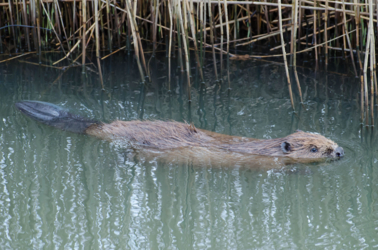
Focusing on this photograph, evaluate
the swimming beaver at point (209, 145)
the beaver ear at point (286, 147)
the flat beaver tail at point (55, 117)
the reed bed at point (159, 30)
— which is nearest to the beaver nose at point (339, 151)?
the swimming beaver at point (209, 145)

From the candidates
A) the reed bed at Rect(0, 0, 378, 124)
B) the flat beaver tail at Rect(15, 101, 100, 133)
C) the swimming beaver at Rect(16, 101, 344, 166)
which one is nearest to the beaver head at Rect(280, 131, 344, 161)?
the swimming beaver at Rect(16, 101, 344, 166)

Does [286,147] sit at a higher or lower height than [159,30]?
lower

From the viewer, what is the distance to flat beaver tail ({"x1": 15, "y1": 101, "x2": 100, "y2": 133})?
3693 millimetres

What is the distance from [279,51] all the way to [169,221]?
407cm

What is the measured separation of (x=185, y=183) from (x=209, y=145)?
20.2 inches

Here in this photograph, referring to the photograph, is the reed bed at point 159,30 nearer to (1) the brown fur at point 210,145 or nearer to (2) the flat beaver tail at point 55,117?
(2) the flat beaver tail at point 55,117

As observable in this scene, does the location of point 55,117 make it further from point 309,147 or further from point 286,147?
point 309,147

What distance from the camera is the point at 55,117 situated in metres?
3.79

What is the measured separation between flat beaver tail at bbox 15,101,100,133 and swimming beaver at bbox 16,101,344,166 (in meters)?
0.09

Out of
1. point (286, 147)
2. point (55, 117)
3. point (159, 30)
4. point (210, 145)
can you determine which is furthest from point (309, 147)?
point (159, 30)

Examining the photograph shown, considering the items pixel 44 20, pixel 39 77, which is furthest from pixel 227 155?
pixel 44 20

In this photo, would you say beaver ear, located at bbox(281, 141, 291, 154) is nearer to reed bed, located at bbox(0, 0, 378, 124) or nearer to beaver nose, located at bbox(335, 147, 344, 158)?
beaver nose, located at bbox(335, 147, 344, 158)

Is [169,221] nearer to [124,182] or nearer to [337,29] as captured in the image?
[124,182]

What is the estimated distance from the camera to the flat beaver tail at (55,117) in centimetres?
369
